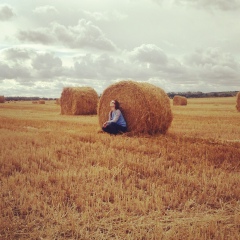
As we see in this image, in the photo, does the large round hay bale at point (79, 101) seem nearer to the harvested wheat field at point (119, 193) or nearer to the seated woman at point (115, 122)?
the seated woman at point (115, 122)

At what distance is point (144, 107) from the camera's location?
38.3ft

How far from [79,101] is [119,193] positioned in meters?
17.9

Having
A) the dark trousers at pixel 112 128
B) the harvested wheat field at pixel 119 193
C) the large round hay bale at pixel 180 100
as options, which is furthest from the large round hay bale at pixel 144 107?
the large round hay bale at pixel 180 100

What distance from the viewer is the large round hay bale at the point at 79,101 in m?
22.4

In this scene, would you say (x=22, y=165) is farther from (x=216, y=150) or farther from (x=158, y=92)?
(x=158, y=92)

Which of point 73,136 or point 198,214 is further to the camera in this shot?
point 73,136

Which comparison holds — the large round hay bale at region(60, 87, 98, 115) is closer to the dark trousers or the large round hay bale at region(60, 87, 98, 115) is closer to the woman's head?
the woman's head

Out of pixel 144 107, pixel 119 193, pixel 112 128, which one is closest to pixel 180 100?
pixel 144 107

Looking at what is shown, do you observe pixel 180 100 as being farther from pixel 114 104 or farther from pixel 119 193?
pixel 119 193

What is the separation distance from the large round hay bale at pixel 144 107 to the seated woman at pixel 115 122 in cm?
26

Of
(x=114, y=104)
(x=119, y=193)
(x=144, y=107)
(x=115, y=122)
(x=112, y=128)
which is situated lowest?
(x=119, y=193)

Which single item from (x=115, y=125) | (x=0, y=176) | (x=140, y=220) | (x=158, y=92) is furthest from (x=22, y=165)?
(x=158, y=92)

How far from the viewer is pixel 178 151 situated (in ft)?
26.1

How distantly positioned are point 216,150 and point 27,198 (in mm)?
5016
